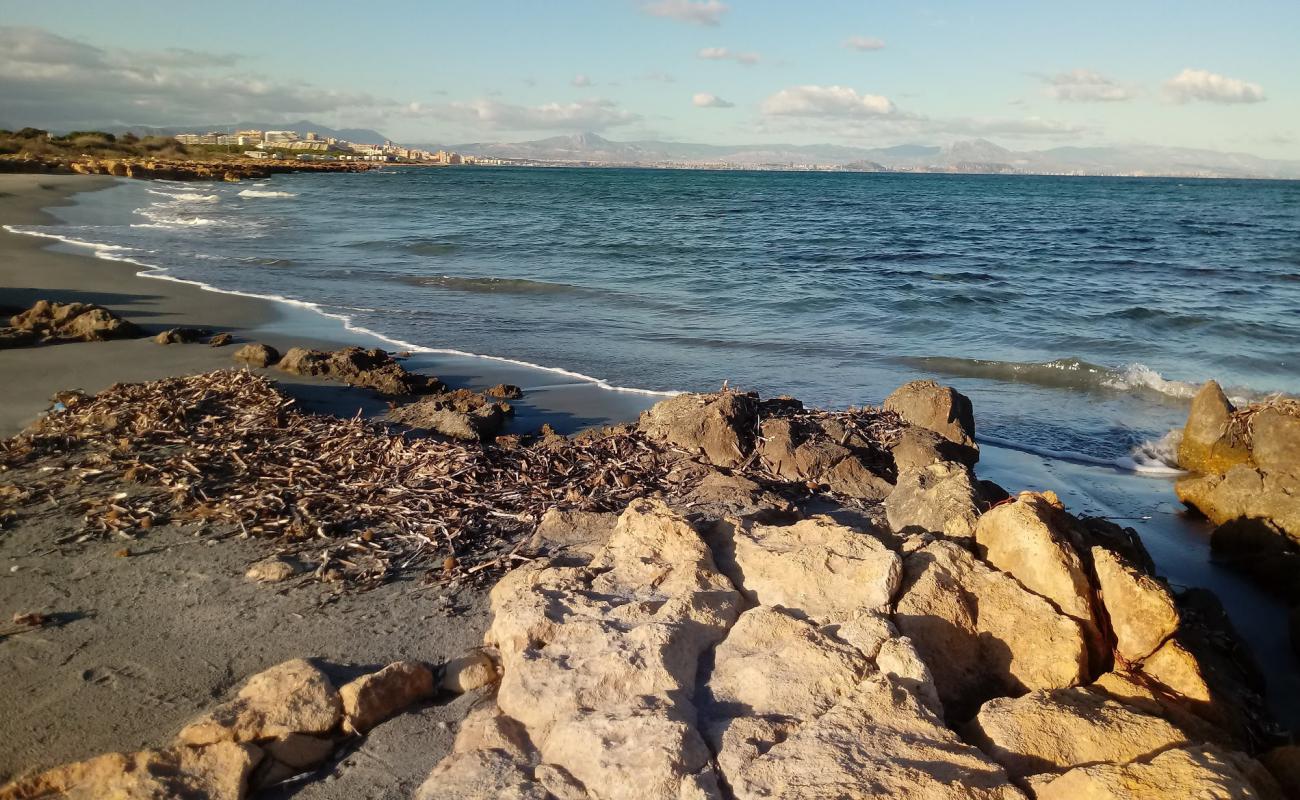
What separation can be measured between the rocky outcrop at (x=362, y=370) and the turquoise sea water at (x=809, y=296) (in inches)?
89.4

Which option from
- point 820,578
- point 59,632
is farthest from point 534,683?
point 59,632

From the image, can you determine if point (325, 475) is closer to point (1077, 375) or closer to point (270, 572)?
point (270, 572)

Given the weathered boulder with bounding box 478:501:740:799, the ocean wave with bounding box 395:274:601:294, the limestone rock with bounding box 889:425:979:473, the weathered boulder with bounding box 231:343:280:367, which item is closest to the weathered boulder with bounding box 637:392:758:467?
the limestone rock with bounding box 889:425:979:473

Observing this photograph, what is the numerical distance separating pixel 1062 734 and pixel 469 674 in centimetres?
238

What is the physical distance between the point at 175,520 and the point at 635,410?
175 inches

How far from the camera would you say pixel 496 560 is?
456cm

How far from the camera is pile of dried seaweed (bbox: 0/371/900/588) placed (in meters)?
4.83

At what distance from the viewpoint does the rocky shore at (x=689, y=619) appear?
2.66 m

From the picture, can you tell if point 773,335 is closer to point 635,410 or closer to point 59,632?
point 635,410

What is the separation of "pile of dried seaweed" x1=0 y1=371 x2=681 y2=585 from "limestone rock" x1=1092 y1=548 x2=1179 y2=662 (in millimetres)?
2858

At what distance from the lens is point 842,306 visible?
16344mm

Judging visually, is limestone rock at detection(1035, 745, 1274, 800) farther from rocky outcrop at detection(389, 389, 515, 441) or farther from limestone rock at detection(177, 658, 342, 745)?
rocky outcrop at detection(389, 389, 515, 441)

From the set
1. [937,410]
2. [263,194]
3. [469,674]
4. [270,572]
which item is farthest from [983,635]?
[263,194]

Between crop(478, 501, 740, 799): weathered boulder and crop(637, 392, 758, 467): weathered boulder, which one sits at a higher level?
crop(637, 392, 758, 467): weathered boulder
